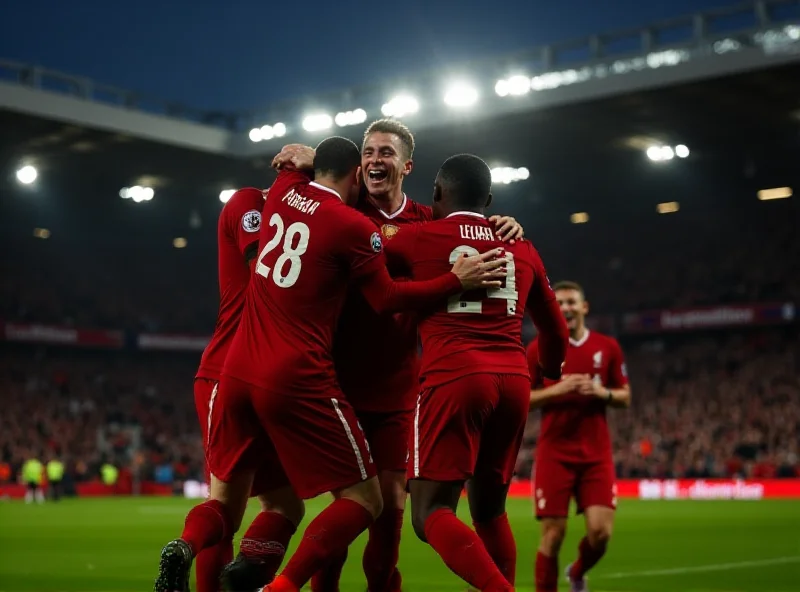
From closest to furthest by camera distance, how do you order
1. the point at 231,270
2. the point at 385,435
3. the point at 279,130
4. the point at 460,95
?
the point at 385,435 < the point at 231,270 < the point at 460,95 < the point at 279,130

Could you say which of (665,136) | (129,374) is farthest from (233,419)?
(129,374)

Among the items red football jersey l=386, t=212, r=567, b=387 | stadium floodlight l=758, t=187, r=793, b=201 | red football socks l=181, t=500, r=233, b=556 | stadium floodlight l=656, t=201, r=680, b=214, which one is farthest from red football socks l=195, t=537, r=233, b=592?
stadium floodlight l=656, t=201, r=680, b=214

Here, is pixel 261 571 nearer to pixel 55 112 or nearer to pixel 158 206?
pixel 55 112

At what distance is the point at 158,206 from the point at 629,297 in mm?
15965

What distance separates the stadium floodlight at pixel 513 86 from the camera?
26703 mm

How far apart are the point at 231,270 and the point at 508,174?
27.6 meters

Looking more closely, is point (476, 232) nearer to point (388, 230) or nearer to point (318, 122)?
point (388, 230)

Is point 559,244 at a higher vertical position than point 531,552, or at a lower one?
higher

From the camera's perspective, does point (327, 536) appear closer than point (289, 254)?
Yes

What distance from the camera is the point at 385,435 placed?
6.25 meters

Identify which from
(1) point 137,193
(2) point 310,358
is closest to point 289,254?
(2) point 310,358

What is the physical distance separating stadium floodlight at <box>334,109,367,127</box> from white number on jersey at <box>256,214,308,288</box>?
2331 centimetres

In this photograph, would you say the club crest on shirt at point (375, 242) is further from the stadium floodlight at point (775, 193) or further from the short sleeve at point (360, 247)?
the stadium floodlight at point (775, 193)

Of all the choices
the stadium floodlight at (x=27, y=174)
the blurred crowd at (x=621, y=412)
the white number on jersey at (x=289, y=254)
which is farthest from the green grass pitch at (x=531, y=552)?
the stadium floodlight at (x=27, y=174)
